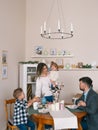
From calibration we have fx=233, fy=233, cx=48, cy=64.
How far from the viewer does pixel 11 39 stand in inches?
185

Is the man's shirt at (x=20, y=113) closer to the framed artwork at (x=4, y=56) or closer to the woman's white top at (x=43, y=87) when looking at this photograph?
the woman's white top at (x=43, y=87)

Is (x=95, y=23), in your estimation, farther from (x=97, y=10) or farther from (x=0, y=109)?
(x=0, y=109)

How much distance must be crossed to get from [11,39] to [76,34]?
1.42m

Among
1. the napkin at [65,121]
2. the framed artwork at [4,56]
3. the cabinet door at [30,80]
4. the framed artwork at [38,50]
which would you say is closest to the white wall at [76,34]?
the framed artwork at [38,50]

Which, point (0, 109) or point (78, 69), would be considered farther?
point (78, 69)

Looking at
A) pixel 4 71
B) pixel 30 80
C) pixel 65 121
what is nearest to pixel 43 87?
pixel 4 71

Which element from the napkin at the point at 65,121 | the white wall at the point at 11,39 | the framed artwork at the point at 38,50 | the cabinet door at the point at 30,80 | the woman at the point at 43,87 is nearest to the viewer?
the napkin at the point at 65,121

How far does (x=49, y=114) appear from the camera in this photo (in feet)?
10.3

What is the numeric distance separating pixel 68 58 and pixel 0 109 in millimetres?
1847

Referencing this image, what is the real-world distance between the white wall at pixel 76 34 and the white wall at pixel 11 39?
354 millimetres

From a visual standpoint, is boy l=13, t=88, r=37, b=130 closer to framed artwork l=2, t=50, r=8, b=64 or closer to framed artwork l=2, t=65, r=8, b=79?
framed artwork l=2, t=65, r=8, b=79

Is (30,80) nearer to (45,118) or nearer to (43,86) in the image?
(43,86)

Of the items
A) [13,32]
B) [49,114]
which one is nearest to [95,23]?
[13,32]

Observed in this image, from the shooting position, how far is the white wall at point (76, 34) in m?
4.98
